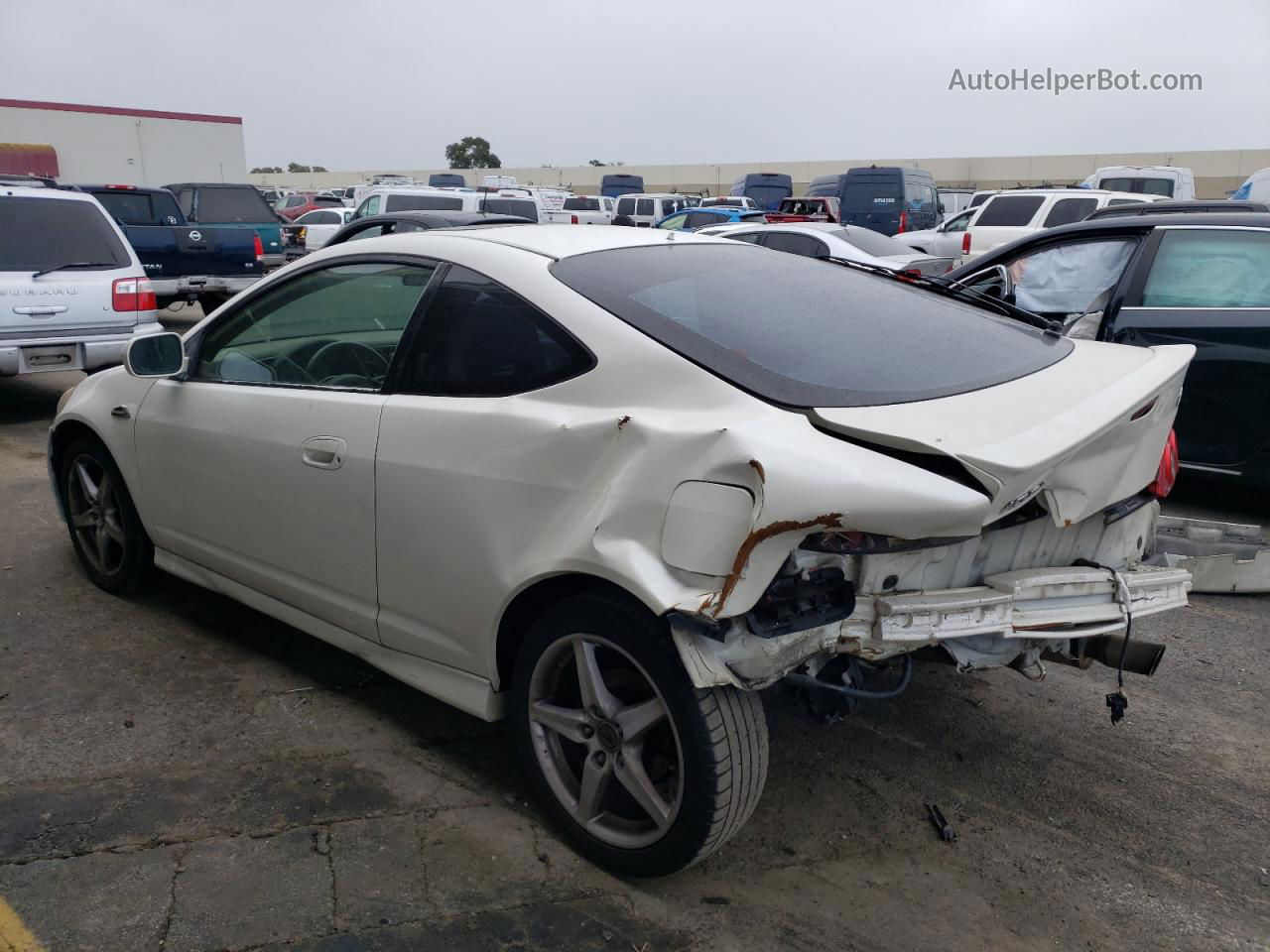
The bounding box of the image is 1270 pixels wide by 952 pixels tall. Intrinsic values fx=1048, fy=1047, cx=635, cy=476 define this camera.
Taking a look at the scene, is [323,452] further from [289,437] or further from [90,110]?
[90,110]

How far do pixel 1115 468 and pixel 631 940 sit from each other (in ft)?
5.69

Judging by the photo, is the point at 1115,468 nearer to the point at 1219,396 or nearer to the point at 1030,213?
the point at 1219,396

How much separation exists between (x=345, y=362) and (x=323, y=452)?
1.23 feet

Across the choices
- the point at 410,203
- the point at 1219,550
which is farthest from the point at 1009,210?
the point at 1219,550

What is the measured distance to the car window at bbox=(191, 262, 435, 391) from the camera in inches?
134

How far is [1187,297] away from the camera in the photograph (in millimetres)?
5715

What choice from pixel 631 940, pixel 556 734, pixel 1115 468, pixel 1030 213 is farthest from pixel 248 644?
pixel 1030 213

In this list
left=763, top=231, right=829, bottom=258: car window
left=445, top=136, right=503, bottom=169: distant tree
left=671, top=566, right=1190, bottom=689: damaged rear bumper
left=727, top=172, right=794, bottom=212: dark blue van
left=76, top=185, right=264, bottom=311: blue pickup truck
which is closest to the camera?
left=671, top=566, right=1190, bottom=689: damaged rear bumper

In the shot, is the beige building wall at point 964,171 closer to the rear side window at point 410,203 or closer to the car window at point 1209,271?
the rear side window at point 410,203

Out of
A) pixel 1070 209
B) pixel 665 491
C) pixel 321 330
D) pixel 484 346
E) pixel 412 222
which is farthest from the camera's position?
pixel 1070 209

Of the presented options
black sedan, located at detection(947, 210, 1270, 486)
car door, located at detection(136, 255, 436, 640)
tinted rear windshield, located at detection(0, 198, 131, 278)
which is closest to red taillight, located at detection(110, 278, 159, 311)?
tinted rear windshield, located at detection(0, 198, 131, 278)

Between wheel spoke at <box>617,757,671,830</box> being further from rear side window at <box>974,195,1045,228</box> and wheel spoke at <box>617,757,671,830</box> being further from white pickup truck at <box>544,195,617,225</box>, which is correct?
white pickup truck at <box>544,195,617,225</box>

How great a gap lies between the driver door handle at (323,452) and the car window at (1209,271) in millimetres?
4569

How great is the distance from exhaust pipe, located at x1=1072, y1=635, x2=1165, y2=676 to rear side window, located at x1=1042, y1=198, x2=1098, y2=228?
1433 centimetres
